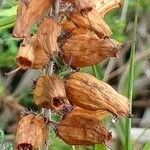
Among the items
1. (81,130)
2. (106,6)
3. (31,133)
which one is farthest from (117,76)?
(31,133)

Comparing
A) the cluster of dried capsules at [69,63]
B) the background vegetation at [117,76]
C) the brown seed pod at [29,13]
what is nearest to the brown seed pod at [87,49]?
the cluster of dried capsules at [69,63]

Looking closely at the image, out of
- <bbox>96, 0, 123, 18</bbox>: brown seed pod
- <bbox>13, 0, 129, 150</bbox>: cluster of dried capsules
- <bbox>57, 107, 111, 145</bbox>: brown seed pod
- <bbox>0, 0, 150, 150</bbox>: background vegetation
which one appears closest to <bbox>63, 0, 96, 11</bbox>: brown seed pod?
<bbox>13, 0, 129, 150</bbox>: cluster of dried capsules

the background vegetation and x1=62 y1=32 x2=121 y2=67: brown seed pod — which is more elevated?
x1=62 y1=32 x2=121 y2=67: brown seed pod

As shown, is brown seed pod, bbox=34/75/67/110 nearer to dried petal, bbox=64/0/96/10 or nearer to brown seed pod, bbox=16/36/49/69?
brown seed pod, bbox=16/36/49/69

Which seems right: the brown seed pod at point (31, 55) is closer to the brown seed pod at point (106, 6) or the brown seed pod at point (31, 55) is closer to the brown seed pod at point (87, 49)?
the brown seed pod at point (87, 49)

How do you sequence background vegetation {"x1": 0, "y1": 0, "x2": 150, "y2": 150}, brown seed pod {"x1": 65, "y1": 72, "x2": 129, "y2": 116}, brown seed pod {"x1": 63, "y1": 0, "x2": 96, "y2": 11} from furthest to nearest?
background vegetation {"x1": 0, "y1": 0, "x2": 150, "y2": 150} < brown seed pod {"x1": 65, "y1": 72, "x2": 129, "y2": 116} < brown seed pod {"x1": 63, "y1": 0, "x2": 96, "y2": 11}

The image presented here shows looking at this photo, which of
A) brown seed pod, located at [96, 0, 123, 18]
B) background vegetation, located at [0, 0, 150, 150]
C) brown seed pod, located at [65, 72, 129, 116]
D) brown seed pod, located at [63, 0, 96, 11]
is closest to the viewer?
brown seed pod, located at [63, 0, 96, 11]

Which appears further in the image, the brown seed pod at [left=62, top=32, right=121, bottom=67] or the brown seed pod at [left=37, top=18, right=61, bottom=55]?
the brown seed pod at [left=62, top=32, right=121, bottom=67]

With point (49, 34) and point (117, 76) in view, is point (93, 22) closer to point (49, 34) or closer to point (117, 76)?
point (49, 34)
